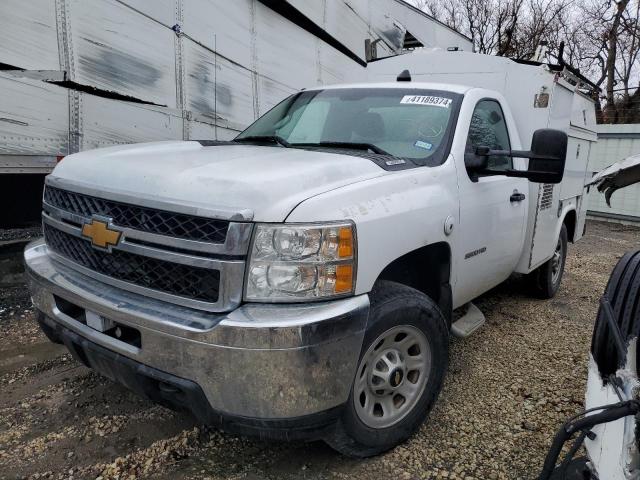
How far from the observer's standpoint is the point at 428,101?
3.41 metres

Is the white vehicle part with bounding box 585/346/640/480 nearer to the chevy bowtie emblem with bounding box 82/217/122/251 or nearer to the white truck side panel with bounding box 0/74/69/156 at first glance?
the chevy bowtie emblem with bounding box 82/217/122/251

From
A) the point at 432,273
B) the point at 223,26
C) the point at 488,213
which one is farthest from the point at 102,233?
the point at 223,26

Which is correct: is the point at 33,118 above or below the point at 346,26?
below

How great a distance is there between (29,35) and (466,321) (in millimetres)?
4095

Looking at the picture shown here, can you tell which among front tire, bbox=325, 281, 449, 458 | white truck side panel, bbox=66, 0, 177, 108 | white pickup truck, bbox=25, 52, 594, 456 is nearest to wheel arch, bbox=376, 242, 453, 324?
white pickup truck, bbox=25, 52, 594, 456

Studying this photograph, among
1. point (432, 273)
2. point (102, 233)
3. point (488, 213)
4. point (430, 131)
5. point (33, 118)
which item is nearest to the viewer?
point (102, 233)

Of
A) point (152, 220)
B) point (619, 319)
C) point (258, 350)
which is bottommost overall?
point (258, 350)

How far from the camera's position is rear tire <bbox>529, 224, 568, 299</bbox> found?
5.11 m

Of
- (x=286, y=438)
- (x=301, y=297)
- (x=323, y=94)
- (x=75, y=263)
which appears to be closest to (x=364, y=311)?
(x=301, y=297)

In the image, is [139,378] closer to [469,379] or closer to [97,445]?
[97,445]

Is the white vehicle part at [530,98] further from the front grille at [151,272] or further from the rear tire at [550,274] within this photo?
the front grille at [151,272]

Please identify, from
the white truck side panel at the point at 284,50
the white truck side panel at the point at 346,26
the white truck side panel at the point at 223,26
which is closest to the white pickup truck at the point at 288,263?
the white truck side panel at the point at 223,26

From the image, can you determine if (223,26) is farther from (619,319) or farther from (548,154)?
(619,319)

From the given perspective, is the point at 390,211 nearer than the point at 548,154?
Yes
